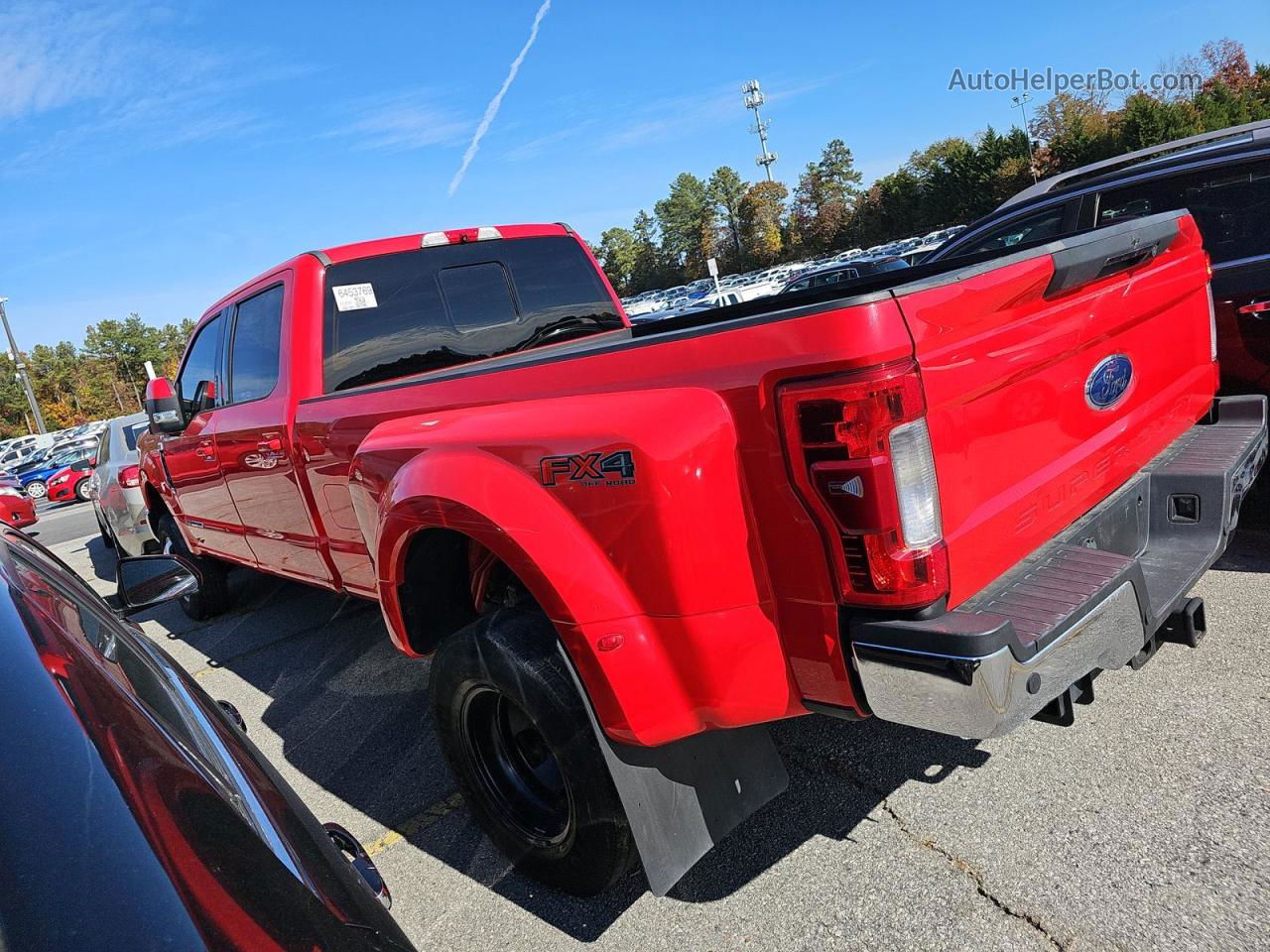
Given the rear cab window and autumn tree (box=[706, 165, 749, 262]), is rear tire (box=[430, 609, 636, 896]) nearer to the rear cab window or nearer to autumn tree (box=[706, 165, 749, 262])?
the rear cab window

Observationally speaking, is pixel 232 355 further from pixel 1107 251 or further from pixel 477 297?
pixel 1107 251

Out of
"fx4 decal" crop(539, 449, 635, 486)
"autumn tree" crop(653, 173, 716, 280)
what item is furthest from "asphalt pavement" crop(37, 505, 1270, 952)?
"autumn tree" crop(653, 173, 716, 280)

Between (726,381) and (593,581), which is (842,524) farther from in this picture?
(593,581)

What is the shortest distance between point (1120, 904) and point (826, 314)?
5.63 feet

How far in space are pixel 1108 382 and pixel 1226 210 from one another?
2.72 metres

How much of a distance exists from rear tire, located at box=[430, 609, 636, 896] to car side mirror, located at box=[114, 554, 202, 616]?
82 centimetres

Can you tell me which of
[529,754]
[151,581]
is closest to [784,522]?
[529,754]

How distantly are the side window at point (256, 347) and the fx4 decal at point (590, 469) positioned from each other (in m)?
2.28

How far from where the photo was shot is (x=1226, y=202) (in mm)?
4273

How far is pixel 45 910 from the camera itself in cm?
92

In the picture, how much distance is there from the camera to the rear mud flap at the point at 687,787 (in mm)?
2092

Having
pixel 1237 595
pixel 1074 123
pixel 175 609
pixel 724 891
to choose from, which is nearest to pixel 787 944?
pixel 724 891

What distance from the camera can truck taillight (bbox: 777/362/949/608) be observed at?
166cm

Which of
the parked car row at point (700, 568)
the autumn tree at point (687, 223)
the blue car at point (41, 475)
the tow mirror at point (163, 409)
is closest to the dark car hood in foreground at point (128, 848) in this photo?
the parked car row at point (700, 568)
